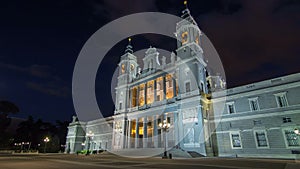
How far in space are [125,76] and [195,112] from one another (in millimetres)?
23705

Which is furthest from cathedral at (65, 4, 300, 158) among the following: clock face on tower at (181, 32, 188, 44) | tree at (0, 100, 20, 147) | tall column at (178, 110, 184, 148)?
tree at (0, 100, 20, 147)

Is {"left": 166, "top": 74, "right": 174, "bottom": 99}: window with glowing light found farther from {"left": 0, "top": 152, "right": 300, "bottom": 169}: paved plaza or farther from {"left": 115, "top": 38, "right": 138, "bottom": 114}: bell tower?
{"left": 0, "top": 152, "right": 300, "bottom": 169}: paved plaza

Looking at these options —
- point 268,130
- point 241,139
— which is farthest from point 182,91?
point 268,130

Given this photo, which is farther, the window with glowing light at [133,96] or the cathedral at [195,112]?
the window with glowing light at [133,96]

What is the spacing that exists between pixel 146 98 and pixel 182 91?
10502 millimetres

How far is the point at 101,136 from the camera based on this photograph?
51.0 m

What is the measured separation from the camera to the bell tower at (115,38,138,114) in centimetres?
4334

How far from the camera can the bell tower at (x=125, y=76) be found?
43.3 m

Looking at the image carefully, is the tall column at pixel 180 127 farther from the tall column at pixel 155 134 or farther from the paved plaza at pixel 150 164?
the paved plaza at pixel 150 164

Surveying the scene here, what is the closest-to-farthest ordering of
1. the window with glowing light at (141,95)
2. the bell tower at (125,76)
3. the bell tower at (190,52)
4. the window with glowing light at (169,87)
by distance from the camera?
1. the bell tower at (190,52)
2. the window with glowing light at (169,87)
3. the window with glowing light at (141,95)
4. the bell tower at (125,76)

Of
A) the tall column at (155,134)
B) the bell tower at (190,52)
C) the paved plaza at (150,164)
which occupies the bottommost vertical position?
the paved plaza at (150,164)

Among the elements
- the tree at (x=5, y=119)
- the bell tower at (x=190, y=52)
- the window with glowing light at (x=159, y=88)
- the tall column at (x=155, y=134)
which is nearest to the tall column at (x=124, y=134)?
the tall column at (x=155, y=134)

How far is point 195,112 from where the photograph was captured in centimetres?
2761

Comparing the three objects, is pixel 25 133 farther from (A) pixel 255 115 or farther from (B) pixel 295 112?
(B) pixel 295 112
